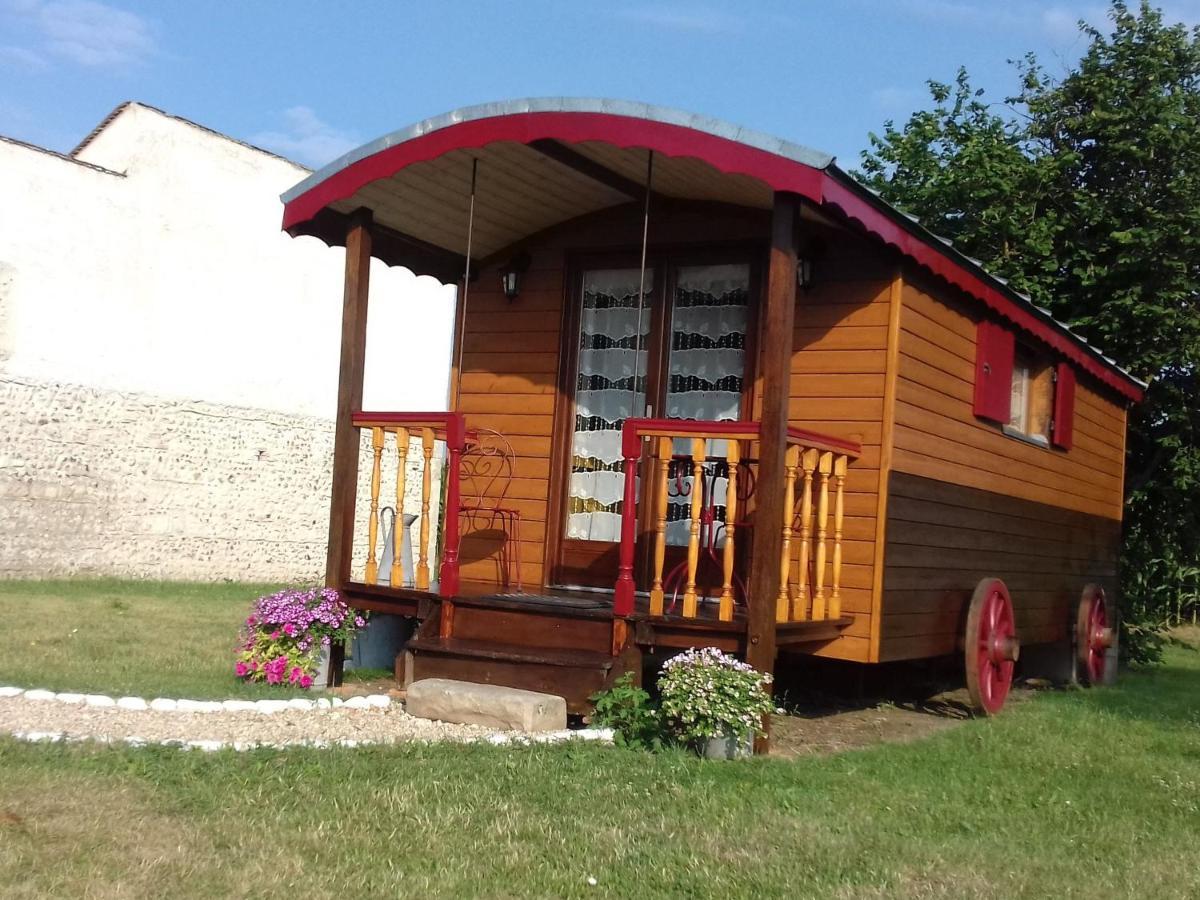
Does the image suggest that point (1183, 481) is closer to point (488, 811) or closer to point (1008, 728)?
point (1008, 728)

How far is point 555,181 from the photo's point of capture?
775cm

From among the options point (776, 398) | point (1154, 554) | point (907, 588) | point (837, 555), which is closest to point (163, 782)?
point (776, 398)

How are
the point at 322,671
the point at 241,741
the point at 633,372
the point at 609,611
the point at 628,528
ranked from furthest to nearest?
the point at 633,372 → the point at 322,671 → the point at 609,611 → the point at 628,528 → the point at 241,741

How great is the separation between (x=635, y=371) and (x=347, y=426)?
1.76m

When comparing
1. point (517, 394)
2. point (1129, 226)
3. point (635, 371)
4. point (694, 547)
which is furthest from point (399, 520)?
point (1129, 226)

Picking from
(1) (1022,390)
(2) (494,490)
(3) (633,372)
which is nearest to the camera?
(3) (633,372)

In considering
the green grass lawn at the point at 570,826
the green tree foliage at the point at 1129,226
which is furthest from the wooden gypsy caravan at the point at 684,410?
the green tree foliage at the point at 1129,226

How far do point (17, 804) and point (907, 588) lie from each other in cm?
476

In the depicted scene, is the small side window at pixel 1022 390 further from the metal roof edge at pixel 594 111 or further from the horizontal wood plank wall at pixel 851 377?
the metal roof edge at pixel 594 111

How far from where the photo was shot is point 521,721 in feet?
19.6

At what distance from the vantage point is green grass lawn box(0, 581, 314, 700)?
7.21 meters

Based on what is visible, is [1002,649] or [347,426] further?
[1002,649]

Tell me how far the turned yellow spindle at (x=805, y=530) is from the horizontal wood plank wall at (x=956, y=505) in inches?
23.3

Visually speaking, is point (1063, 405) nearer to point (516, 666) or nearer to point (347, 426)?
point (516, 666)
